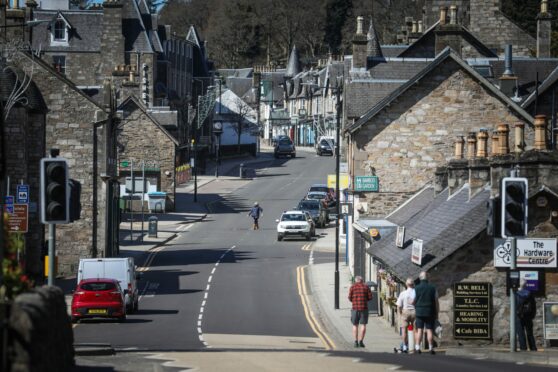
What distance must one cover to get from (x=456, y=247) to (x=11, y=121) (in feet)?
69.5

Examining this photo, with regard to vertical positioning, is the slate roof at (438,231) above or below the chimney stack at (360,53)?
below

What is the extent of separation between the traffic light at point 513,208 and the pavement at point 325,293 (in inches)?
131

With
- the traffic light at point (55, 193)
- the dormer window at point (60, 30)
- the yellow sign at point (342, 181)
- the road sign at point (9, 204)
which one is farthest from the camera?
the dormer window at point (60, 30)

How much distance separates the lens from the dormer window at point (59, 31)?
3787 inches

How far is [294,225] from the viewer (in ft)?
212

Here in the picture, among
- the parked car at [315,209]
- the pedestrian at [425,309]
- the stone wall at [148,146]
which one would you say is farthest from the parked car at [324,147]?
the pedestrian at [425,309]

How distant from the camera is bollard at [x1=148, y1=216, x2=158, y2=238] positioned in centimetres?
6488

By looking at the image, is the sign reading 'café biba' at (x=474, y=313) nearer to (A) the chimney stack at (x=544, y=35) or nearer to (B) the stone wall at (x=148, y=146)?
(A) the chimney stack at (x=544, y=35)

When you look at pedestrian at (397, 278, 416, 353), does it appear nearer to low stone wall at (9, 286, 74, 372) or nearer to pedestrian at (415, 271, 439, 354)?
pedestrian at (415, 271, 439, 354)

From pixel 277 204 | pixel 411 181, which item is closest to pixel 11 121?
pixel 411 181

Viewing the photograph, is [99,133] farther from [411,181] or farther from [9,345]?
[9,345]

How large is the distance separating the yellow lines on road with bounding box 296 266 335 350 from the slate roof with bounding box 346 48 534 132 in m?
6.12

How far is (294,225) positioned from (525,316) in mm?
37965

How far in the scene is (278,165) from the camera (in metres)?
116
